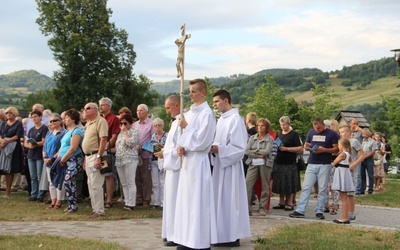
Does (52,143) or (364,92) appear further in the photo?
(364,92)

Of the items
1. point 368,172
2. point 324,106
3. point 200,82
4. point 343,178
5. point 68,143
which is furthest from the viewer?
point 324,106

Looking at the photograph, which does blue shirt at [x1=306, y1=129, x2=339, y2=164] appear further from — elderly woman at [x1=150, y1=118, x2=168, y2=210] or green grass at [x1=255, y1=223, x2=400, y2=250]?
elderly woman at [x1=150, y1=118, x2=168, y2=210]

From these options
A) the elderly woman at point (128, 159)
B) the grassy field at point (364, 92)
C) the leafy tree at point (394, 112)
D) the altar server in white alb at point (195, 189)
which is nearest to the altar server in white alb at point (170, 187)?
the altar server in white alb at point (195, 189)

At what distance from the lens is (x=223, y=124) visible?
820 centimetres

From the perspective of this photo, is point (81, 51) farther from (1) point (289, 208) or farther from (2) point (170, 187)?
(2) point (170, 187)

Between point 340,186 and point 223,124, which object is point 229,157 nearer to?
point 223,124

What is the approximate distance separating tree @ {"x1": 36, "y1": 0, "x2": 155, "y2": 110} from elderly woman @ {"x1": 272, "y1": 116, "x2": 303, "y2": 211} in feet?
122

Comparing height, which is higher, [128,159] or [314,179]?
[128,159]

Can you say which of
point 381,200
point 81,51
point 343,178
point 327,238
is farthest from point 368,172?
point 81,51

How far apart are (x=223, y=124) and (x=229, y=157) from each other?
22.9 inches

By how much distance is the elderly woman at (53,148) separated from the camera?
38.0ft

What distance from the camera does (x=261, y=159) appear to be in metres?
11.5

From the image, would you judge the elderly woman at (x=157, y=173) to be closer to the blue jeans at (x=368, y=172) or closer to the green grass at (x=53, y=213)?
the green grass at (x=53, y=213)

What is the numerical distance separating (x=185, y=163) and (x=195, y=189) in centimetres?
39
